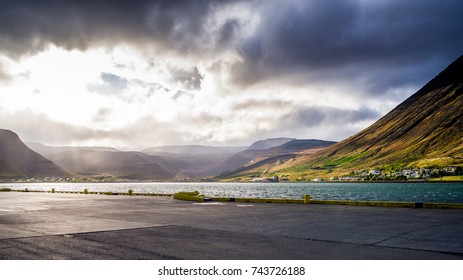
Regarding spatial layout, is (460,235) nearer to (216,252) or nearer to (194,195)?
(216,252)

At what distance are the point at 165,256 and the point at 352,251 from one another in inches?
223

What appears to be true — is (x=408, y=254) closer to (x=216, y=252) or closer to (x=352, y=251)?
(x=352, y=251)

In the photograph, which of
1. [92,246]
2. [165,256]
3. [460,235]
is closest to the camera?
[165,256]

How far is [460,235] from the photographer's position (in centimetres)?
1322

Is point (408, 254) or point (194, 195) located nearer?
point (408, 254)
